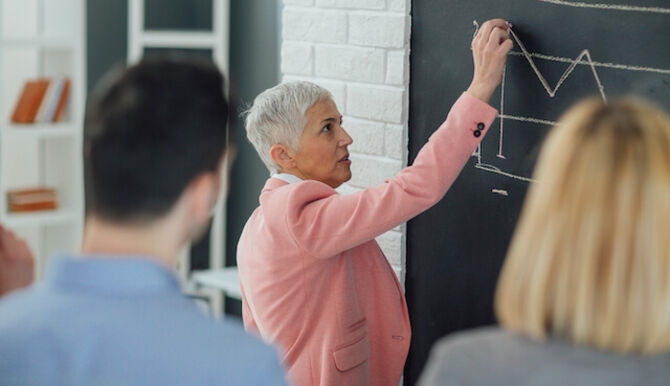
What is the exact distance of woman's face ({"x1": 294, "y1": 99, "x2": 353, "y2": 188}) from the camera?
6.89ft

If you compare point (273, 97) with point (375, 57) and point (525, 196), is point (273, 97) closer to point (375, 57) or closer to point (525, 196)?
point (375, 57)

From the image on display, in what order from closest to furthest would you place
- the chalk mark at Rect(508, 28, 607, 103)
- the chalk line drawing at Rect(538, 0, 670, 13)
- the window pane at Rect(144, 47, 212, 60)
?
1. the chalk line drawing at Rect(538, 0, 670, 13)
2. the chalk mark at Rect(508, 28, 607, 103)
3. the window pane at Rect(144, 47, 212, 60)

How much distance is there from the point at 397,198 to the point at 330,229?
0.50 ft

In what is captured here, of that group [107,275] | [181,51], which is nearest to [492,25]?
[107,275]

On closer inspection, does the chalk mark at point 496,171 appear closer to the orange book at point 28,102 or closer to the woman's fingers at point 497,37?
the woman's fingers at point 497,37

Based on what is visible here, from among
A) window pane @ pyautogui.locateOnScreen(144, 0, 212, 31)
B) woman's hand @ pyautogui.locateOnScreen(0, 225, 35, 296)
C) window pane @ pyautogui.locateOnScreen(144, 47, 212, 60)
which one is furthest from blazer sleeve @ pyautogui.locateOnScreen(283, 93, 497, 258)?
window pane @ pyautogui.locateOnScreen(144, 0, 212, 31)

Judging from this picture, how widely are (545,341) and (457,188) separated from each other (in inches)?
48.9

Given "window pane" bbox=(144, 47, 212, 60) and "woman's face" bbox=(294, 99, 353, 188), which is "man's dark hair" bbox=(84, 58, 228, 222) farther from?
"window pane" bbox=(144, 47, 212, 60)

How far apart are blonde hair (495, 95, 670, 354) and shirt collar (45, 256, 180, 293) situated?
419mm

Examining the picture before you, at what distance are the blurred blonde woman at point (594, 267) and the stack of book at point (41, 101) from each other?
10.7 ft

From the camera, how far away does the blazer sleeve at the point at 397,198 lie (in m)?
1.89

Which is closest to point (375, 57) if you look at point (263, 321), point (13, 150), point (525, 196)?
point (525, 196)

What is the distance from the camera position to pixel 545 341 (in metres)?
1.06

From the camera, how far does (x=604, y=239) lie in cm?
101
